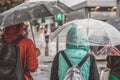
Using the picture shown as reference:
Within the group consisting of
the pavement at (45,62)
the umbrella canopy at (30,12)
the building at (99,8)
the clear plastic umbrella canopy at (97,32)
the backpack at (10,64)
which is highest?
the umbrella canopy at (30,12)

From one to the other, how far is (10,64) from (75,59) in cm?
99

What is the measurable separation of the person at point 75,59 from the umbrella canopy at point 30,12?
82 centimetres

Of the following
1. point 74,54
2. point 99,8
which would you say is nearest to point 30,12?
point 74,54

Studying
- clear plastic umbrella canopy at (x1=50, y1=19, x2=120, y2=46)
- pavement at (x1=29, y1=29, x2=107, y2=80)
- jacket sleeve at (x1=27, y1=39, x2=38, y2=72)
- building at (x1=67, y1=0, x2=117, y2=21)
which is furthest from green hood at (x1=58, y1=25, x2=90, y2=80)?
building at (x1=67, y1=0, x2=117, y2=21)

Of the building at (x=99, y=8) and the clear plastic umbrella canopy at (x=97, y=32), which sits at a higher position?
the clear plastic umbrella canopy at (x=97, y=32)

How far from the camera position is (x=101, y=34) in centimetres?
578

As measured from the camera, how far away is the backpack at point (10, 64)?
573cm

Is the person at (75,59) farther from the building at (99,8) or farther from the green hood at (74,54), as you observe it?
the building at (99,8)

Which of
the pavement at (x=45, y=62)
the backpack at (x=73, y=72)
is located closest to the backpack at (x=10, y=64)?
the backpack at (x=73, y=72)

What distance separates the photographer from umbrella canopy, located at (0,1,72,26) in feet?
19.0

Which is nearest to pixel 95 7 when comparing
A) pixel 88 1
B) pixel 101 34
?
A: pixel 88 1

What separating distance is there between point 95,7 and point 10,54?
66.9 ft

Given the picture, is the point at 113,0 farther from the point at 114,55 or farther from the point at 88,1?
the point at 114,55

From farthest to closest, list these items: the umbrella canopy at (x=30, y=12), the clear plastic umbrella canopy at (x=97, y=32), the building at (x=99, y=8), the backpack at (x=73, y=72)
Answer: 1. the building at (x=99, y=8)
2. the umbrella canopy at (x=30, y=12)
3. the clear plastic umbrella canopy at (x=97, y=32)
4. the backpack at (x=73, y=72)
